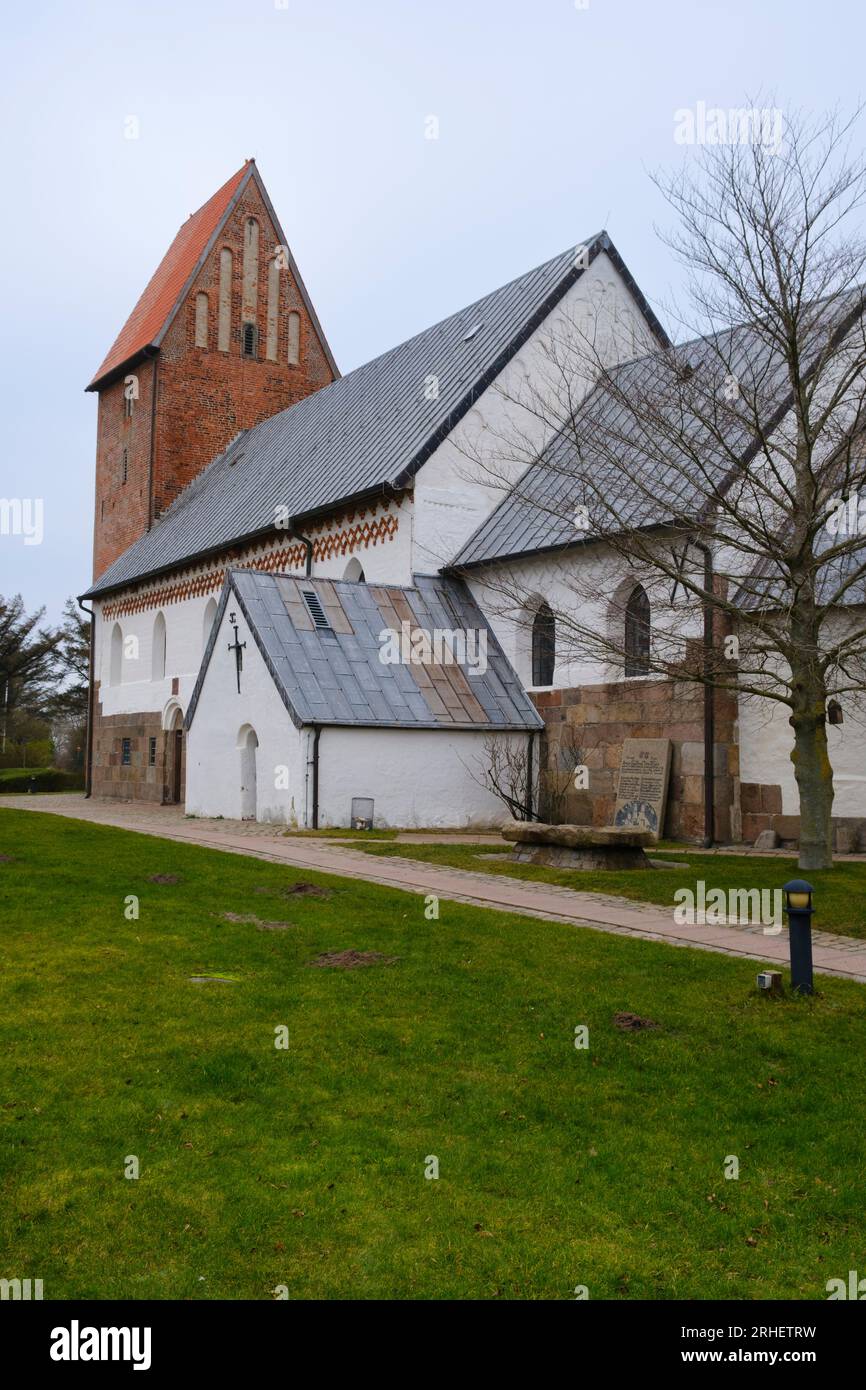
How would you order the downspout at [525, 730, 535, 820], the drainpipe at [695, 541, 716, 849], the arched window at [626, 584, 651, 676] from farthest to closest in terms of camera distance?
the downspout at [525, 730, 535, 820] < the arched window at [626, 584, 651, 676] < the drainpipe at [695, 541, 716, 849]

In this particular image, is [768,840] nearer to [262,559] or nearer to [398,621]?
[398,621]

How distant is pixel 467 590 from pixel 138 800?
1383 cm

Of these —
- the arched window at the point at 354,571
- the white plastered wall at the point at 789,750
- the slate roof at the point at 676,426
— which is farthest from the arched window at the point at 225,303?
the white plastered wall at the point at 789,750

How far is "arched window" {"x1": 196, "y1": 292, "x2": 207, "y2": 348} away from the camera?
34.5 m

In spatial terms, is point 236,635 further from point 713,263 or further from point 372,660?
point 713,263

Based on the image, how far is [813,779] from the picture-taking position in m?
→ 13.2

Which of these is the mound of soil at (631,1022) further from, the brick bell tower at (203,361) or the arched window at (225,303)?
the arched window at (225,303)

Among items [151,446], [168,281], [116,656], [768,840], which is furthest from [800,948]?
[168,281]

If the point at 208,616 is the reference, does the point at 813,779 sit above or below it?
below

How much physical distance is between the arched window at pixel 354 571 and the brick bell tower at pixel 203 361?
12380 mm

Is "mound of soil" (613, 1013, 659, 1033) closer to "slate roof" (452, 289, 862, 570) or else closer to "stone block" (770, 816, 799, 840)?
"slate roof" (452, 289, 862, 570)

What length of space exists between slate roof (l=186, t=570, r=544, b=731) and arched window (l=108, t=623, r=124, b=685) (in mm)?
13875

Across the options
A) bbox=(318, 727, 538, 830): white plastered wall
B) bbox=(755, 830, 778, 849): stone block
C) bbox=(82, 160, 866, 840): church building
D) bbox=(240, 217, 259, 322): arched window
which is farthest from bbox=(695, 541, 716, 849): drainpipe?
bbox=(240, 217, 259, 322): arched window

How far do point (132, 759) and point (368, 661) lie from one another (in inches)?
600
